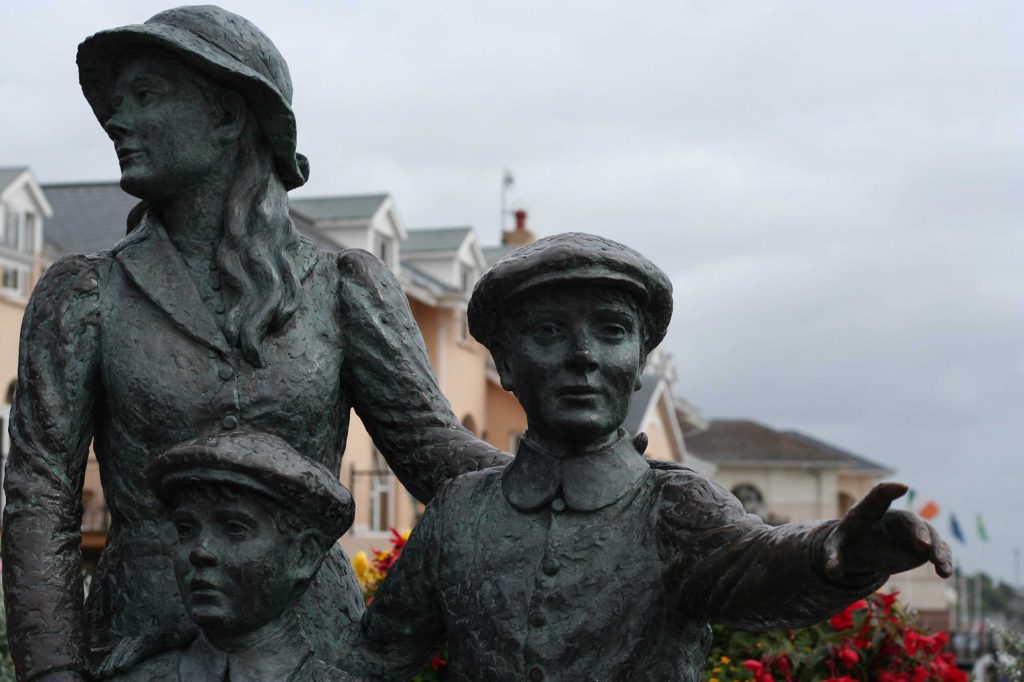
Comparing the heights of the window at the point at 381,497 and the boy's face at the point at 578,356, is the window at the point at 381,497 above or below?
above

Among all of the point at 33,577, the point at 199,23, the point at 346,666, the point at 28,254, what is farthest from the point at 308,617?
the point at 28,254

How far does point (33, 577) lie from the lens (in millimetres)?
3199

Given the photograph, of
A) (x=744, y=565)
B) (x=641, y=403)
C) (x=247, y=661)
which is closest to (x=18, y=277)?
(x=641, y=403)

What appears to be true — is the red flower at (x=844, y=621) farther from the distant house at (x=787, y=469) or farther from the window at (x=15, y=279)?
the distant house at (x=787, y=469)

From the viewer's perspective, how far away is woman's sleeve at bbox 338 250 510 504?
349 centimetres

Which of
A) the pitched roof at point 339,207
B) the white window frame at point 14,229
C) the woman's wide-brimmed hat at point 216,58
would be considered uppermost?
the pitched roof at point 339,207

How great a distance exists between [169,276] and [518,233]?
31.4m

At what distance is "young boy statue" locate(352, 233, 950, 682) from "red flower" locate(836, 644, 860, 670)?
11.0 feet

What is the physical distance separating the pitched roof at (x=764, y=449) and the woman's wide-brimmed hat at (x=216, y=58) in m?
48.2

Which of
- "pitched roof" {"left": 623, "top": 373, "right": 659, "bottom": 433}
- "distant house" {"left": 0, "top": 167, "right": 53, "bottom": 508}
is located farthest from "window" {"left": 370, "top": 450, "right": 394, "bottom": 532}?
"distant house" {"left": 0, "top": 167, "right": 53, "bottom": 508}

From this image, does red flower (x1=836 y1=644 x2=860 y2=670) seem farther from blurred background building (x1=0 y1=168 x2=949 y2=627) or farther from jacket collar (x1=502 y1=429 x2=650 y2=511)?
blurred background building (x1=0 y1=168 x2=949 y2=627)

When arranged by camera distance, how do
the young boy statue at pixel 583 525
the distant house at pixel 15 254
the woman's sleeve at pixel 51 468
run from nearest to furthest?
the young boy statue at pixel 583 525 → the woman's sleeve at pixel 51 468 → the distant house at pixel 15 254

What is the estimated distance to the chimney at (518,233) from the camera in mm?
34656

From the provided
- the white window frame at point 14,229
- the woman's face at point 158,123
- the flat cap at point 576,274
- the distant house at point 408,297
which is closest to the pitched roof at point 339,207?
the distant house at point 408,297
